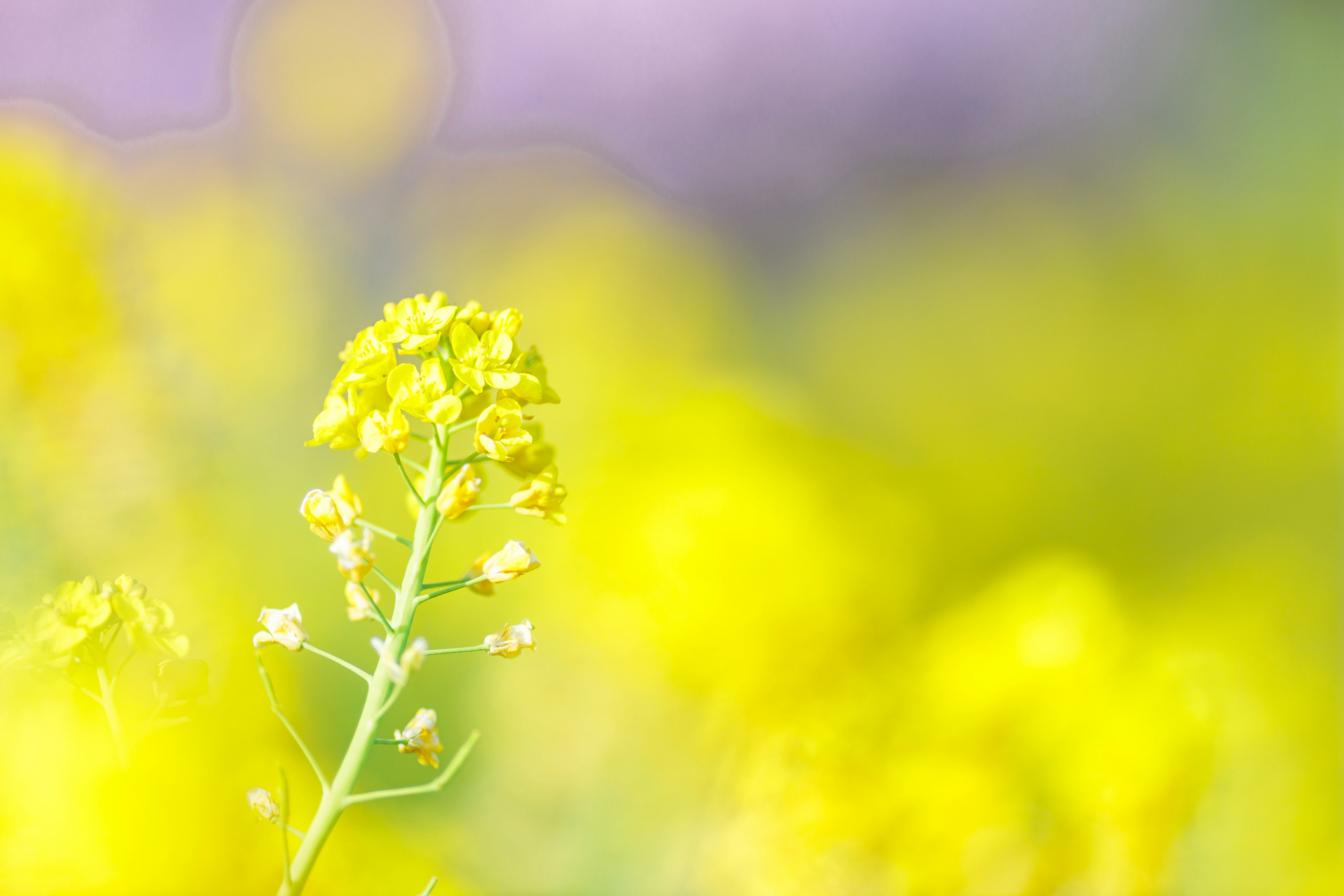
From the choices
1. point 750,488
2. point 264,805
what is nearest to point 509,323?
point 264,805

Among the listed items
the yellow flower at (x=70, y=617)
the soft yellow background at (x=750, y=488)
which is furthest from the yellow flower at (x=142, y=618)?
the soft yellow background at (x=750, y=488)

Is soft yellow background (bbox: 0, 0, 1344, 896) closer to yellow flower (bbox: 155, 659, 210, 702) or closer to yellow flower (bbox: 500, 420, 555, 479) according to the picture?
yellow flower (bbox: 155, 659, 210, 702)

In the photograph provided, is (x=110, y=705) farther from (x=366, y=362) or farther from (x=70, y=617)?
(x=366, y=362)

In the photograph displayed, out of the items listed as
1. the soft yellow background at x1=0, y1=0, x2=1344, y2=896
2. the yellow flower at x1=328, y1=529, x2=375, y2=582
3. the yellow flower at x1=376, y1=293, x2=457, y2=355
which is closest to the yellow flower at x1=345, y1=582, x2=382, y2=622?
the yellow flower at x1=328, y1=529, x2=375, y2=582

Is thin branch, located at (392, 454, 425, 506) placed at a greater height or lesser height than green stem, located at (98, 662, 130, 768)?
greater

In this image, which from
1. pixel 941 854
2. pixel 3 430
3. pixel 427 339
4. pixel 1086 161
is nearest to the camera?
pixel 427 339

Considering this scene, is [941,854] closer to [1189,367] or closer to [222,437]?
[1189,367]

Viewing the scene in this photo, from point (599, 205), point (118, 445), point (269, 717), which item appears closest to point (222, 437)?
point (118, 445)
